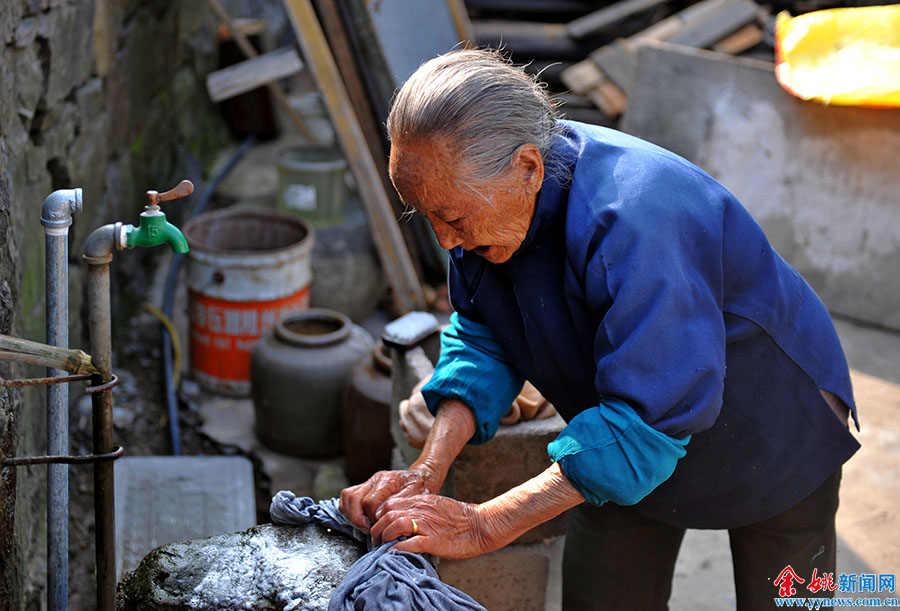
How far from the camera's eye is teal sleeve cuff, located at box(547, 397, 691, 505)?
61.0 inches

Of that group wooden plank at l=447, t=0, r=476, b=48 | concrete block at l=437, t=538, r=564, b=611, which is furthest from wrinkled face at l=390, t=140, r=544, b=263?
wooden plank at l=447, t=0, r=476, b=48

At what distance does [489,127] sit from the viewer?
1.56 m

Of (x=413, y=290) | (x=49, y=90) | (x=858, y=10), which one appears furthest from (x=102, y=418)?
(x=858, y=10)

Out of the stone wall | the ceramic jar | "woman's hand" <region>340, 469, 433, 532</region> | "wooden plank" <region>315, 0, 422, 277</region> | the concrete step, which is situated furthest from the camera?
"wooden plank" <region>315, 0, 422, 277</region>

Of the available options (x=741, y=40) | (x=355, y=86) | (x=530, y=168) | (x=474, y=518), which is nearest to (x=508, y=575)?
(x=474, y=518)

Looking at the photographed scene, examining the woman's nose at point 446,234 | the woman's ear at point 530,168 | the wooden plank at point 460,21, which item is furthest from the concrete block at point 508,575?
the wooden plank at point 460,21

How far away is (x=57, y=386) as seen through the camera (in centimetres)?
184

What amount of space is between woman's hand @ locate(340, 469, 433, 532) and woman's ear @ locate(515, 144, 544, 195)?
66cm

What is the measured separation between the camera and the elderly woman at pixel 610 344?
5.07 feet

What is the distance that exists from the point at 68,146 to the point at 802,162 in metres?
3.58

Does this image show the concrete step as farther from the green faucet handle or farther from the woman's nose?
the woman's nose

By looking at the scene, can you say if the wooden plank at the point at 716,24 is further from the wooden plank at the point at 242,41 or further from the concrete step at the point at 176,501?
the concrete step at the point at 176,501

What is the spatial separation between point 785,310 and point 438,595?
35.2 inches

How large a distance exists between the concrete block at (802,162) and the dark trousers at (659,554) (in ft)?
9.77
